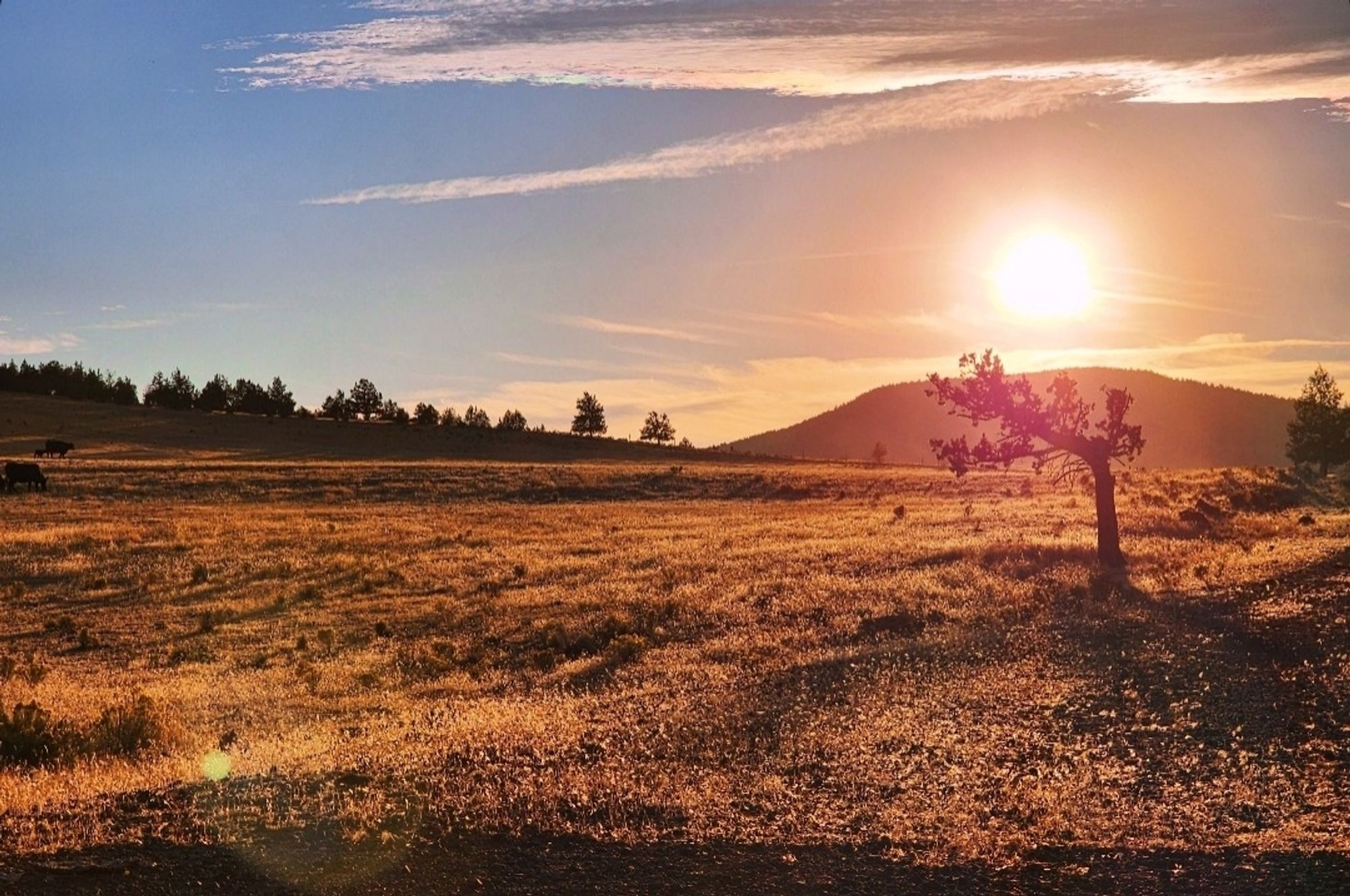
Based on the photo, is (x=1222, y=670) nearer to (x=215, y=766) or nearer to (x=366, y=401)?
A: (x=215, y=766)

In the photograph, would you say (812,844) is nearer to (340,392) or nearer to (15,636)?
(15,636)

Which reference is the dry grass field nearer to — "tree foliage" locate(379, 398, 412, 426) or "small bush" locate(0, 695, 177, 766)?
"small bush" locate(0, 695, 177, 766)

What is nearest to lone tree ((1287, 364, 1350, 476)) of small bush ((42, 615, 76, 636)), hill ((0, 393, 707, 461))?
hill ((0, 393, 707, 461))

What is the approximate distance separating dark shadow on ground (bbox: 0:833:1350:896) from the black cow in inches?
2126

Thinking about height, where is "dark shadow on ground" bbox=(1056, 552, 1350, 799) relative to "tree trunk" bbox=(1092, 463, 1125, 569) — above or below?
below

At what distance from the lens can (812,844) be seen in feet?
28.5

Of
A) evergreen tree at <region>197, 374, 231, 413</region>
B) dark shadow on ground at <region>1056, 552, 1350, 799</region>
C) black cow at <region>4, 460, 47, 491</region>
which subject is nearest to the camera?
dark shadow on ground at <region>1056, 552, 1350, 799</region>

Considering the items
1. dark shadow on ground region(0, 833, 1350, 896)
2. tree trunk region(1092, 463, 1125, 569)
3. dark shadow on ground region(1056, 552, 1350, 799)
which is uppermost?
tree trunk region(1092, 463, 1125, 569)

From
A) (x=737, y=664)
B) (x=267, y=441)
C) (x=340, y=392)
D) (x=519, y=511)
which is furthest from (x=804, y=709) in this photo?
(x=340, y=392)

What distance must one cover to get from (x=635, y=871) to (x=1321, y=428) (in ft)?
286

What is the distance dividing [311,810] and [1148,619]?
1402 centimetres

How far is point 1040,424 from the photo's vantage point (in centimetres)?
2741

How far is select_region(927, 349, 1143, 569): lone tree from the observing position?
1075 inches

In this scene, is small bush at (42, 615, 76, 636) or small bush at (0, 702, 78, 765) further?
small bush at (42, 615, 76, 636)
